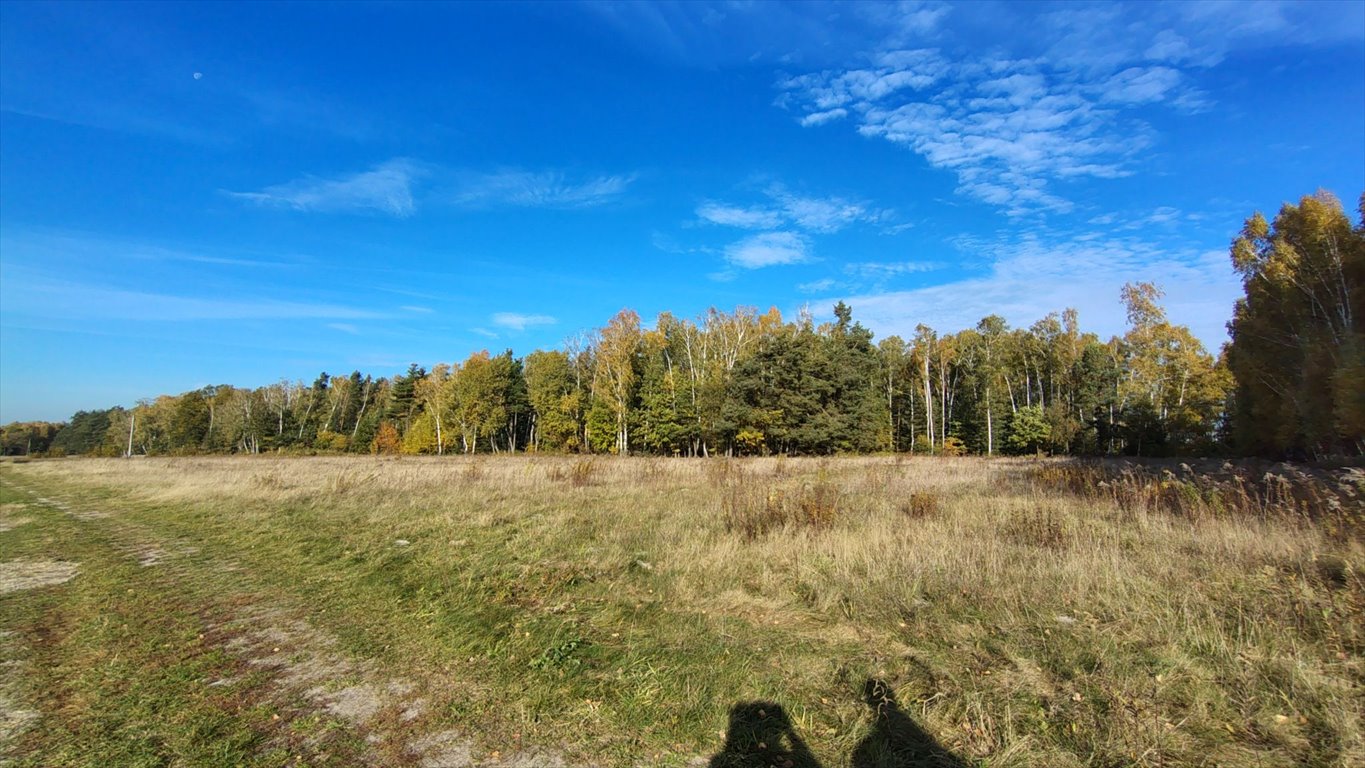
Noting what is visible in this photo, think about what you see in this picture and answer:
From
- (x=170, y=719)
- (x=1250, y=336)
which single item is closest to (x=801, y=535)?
(x=170, y=719)

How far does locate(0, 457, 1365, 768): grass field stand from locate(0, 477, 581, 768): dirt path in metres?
0.02

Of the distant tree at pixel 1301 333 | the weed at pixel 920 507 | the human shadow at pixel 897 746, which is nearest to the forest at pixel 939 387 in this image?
the distant tree at pixel 1301 333

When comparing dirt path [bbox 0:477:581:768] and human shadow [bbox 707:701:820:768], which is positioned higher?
dirt path [bbox 0:477:581:768]

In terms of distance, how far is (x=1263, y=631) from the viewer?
13.6 feet

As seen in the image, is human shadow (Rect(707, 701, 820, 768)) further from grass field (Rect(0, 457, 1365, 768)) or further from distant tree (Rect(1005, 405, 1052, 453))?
distant tree (Rect(1005, 405, 1052, 453))

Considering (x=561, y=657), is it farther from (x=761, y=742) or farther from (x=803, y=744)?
(x=803, y=744)

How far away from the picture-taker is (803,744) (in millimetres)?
3281

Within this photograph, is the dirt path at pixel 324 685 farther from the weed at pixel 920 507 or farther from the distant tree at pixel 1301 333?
Answer: the distant tree at pixel 1301 333

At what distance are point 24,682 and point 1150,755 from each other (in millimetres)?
7288

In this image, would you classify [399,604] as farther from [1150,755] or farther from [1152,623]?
[1152,623]

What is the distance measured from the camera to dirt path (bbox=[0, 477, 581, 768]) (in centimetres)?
317

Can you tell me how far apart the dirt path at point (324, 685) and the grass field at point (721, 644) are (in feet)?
0.08

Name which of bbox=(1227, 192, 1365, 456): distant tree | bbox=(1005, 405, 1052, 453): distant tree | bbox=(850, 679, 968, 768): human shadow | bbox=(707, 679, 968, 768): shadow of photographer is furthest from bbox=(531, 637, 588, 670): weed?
bbox=(1005, 405, 1052, 453): distant tree

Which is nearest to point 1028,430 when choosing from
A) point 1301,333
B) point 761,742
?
point 1301,333
